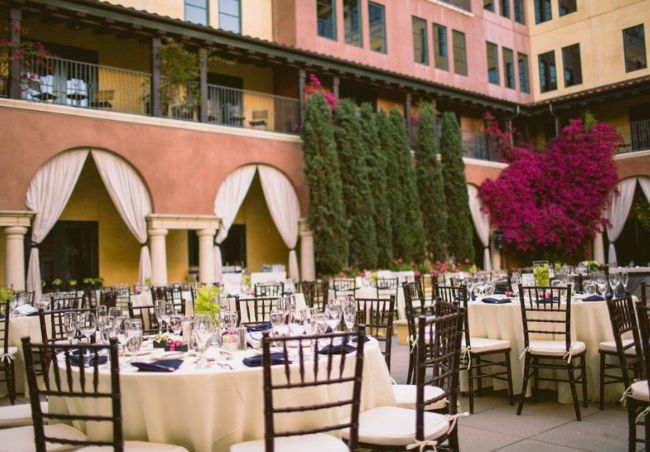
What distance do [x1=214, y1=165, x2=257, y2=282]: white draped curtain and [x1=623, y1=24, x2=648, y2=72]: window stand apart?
15861mm

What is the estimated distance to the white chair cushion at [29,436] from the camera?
331 centimetres

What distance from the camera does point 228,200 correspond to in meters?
15.3

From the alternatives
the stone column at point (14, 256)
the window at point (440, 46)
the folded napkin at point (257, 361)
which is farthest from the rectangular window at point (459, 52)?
the folded napkin at point (257, 361)

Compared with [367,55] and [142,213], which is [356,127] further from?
[142,213]

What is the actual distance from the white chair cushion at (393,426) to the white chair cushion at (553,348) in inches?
95.5

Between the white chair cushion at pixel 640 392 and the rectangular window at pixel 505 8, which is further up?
the rectangular window at pixel 505 8

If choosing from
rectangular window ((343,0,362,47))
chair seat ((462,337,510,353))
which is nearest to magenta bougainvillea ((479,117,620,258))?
rectangular window ((343,0,362,47))

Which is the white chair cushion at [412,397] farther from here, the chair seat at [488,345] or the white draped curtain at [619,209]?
the white draped curtain at [619,209]

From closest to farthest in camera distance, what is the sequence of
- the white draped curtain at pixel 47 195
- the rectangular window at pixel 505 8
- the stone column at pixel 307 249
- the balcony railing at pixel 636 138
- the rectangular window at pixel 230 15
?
the white draped curtain at pixel 47 195
the stone column at pixel 307 249
the rectangular window at pixel 230 15
the balcony railing at pixel 636 138
the rectangular window at pixel 505 8

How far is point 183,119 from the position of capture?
14.6m

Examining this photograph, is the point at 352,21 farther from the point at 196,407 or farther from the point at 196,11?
the point at 196,407

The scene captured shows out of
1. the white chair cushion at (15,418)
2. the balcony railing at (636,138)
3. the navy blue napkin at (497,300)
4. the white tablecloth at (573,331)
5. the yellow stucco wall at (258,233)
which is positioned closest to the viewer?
the white chair cushion at (15,418)

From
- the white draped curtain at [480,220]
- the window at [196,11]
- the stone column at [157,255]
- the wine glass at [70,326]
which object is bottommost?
the wine glass at [70,326]

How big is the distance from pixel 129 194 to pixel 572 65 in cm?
1899
